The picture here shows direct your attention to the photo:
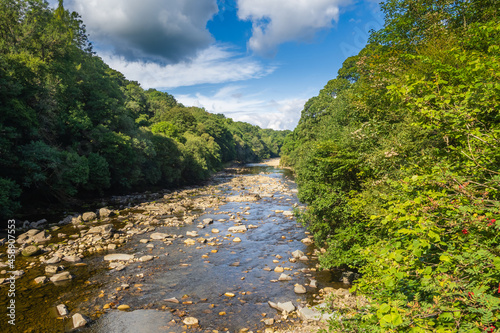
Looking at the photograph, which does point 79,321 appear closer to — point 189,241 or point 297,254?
point 189,241

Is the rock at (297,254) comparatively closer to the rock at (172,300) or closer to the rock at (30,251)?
the rock at (172,300)

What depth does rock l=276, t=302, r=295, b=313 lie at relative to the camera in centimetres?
1033

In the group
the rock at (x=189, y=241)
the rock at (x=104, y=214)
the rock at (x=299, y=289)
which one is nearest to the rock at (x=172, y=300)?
the rock at (x=299, y=289)

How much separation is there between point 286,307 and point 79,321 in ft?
25.9

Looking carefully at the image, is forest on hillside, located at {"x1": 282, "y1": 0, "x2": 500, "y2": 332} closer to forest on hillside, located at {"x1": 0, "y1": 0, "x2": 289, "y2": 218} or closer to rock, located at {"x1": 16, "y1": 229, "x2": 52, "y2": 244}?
rock, located at {"x1": 16, "y1": 229, "x2": 52, "y2": 244}

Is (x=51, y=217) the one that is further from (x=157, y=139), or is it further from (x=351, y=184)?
(x=351, y=184)

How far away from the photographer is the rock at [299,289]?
11.9 m

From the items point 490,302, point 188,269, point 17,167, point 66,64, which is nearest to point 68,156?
point 17,167

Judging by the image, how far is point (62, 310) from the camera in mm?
9805

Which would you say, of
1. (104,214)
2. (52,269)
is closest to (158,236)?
(52,269)

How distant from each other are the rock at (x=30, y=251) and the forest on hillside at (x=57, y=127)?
5.91 metres

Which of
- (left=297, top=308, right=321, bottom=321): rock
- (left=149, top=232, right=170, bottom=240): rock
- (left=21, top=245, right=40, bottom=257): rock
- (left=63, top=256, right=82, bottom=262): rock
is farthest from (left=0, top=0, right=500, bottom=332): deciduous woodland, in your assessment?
(left=149, top=232, right=170, bottom=240): rock

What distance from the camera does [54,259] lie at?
1435cm

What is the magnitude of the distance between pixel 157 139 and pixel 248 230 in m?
28.7
